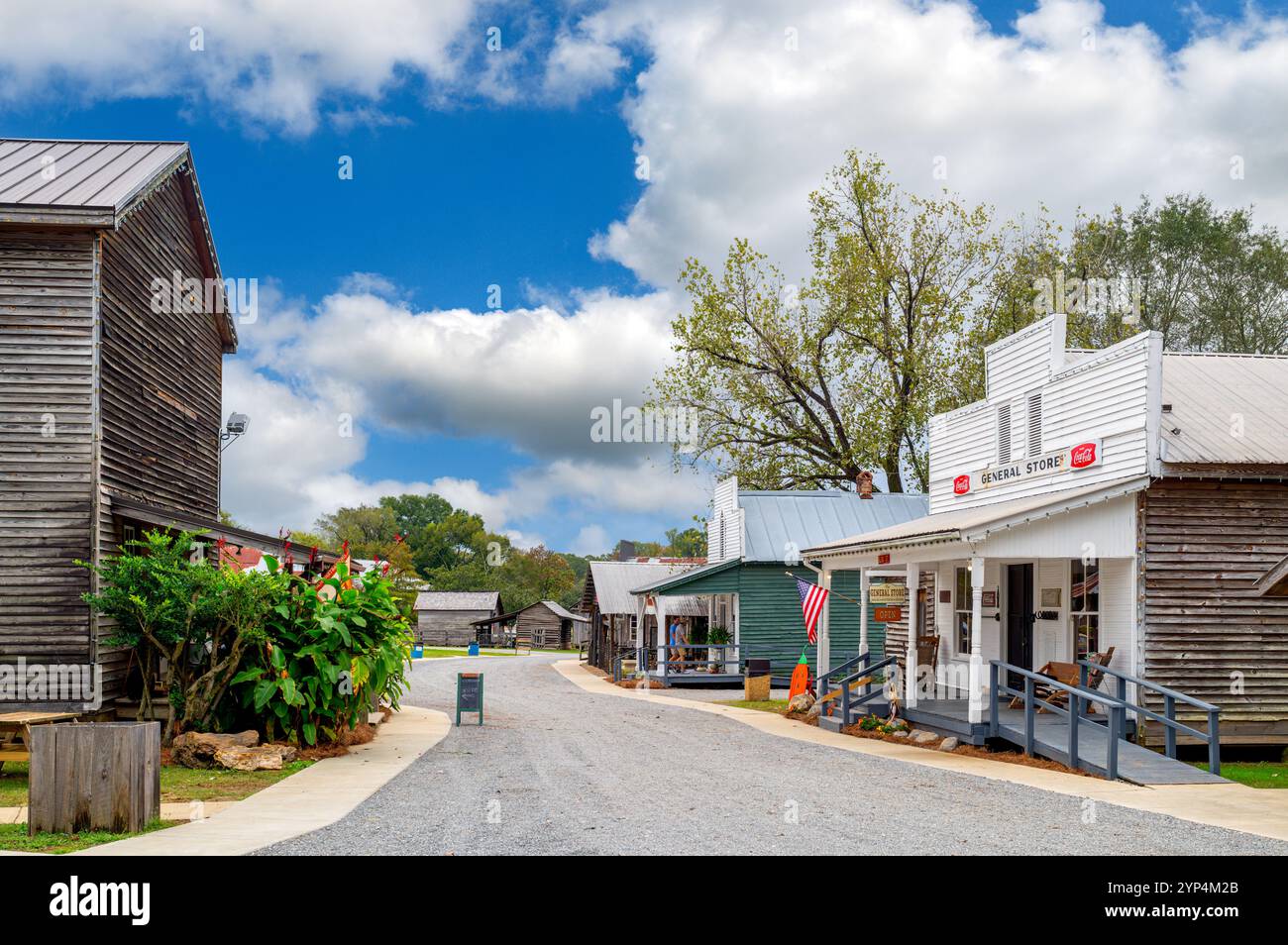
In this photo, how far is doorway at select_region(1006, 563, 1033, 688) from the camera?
62.6 ft

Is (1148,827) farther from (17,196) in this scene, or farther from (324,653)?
(17,196)

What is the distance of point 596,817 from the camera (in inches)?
402

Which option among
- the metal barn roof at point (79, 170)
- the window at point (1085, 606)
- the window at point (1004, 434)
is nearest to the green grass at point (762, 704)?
the window at point (1004, 434)

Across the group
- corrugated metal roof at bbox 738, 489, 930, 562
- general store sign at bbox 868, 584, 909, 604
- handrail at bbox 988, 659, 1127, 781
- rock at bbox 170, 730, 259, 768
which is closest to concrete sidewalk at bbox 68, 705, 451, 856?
rock at bbox 170, 730, 259, 768

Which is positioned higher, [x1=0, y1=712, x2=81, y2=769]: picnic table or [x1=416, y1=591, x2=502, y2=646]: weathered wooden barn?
[x1=0, y1=712, x2=81, y2=769]: picnic table

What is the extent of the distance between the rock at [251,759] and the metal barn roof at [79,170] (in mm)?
7619

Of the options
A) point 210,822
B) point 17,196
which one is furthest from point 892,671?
point 17,196

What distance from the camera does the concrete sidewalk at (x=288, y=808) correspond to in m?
8.68

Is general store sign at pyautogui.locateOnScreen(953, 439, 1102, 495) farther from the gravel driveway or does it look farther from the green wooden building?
the green wooden building

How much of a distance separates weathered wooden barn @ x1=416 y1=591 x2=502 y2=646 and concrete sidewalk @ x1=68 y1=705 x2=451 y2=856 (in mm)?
63442

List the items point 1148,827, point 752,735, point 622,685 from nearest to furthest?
1. point 1148,827
2. point 752,735
3. point 622,685

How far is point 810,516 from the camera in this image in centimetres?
3453

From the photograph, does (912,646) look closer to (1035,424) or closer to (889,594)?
(889,594)

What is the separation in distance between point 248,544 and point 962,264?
85.8ft
